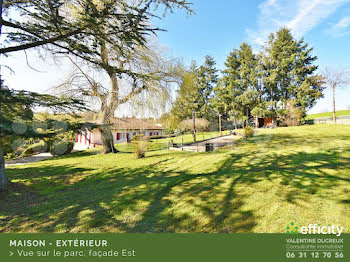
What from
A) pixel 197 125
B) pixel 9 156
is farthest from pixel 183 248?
pixel 197 125

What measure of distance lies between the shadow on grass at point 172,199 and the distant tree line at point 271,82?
23.1 m

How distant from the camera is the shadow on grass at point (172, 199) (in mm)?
2969

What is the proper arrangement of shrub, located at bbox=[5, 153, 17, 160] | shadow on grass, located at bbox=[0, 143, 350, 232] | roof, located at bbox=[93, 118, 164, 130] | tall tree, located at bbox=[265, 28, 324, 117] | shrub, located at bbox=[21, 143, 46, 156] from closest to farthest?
1. shadow on grass, located at bbox=[0, 143, 350, 232]
2. roof, located at bbox=[93, 118, 164, 130]
3. shrub, located at bbox=[5, 153, 17, 160]
4. shrub, located at bbox=[21, 143, 46, 156]
5. tall tree, located at bbox=[265, 28, 324, 117]

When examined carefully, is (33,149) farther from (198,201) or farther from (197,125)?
(197,125)

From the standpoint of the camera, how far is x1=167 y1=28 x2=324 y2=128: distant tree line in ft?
94.8

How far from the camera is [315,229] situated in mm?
2557

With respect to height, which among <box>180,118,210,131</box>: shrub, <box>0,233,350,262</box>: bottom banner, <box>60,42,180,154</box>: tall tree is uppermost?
<box>60,42,180,154</box>: tall tree

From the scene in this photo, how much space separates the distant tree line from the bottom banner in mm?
25970

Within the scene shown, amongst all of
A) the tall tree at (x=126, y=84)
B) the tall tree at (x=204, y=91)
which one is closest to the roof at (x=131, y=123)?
the tall tree at (x=126, y=84)

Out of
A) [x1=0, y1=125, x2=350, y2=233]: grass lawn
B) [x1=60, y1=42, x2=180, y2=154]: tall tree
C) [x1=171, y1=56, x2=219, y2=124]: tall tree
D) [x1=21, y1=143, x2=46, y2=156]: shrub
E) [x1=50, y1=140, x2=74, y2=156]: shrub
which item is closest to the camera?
[x1=0, y1=125, x2=350, y2=233]: grass lawn

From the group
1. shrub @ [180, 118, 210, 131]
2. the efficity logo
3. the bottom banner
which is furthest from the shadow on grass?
shrub @ [180, 118, 210, 131]

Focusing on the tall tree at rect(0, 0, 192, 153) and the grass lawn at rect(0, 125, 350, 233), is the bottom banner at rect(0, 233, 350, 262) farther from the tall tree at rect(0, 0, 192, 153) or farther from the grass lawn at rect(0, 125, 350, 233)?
the tall tree at rect(0, 0, 192, 153)

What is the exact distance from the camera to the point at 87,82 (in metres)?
10.0

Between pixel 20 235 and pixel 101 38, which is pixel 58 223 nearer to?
pixel 20 235
